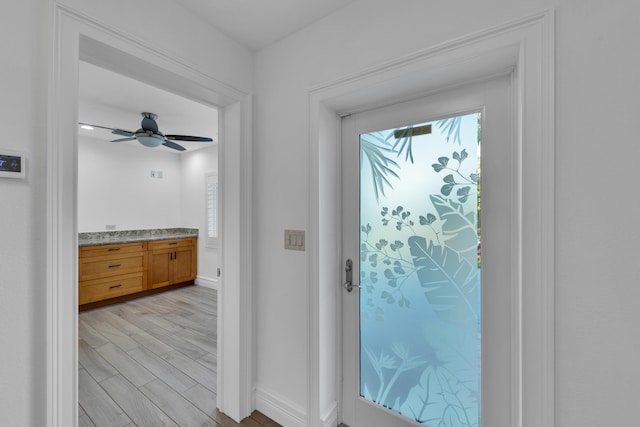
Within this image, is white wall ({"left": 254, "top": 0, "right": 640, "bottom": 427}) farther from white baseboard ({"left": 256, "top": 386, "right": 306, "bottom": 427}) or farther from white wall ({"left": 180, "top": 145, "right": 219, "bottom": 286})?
white wall ({"left": 180, "top": 145, "right": 219, "bottom": 286})

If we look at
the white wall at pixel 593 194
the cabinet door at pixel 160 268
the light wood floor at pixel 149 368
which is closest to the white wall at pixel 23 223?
the light wood floor at pixel 149 368

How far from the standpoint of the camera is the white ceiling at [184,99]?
5.01ft

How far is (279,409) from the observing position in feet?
5.84

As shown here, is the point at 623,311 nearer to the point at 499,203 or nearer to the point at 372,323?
the point at 499,203

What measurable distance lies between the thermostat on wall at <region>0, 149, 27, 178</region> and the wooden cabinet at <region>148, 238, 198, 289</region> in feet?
13.1

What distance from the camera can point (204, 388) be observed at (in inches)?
84.2

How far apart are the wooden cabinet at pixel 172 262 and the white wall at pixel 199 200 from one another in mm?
157

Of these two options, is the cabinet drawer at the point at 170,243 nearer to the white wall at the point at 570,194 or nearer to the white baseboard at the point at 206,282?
the white baseboard at the point at 206,282

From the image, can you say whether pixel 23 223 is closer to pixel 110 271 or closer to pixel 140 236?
pixel 110 271

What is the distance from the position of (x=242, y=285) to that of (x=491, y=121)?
5.61ft

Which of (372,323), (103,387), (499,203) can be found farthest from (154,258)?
(499,203)

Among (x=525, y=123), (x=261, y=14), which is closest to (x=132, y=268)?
(x=261, y=14)

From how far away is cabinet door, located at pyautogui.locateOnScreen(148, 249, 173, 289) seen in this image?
181 inches

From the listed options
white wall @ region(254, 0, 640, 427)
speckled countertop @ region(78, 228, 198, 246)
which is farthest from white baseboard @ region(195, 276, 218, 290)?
white wall @ region(254, 0, 640, 427)
